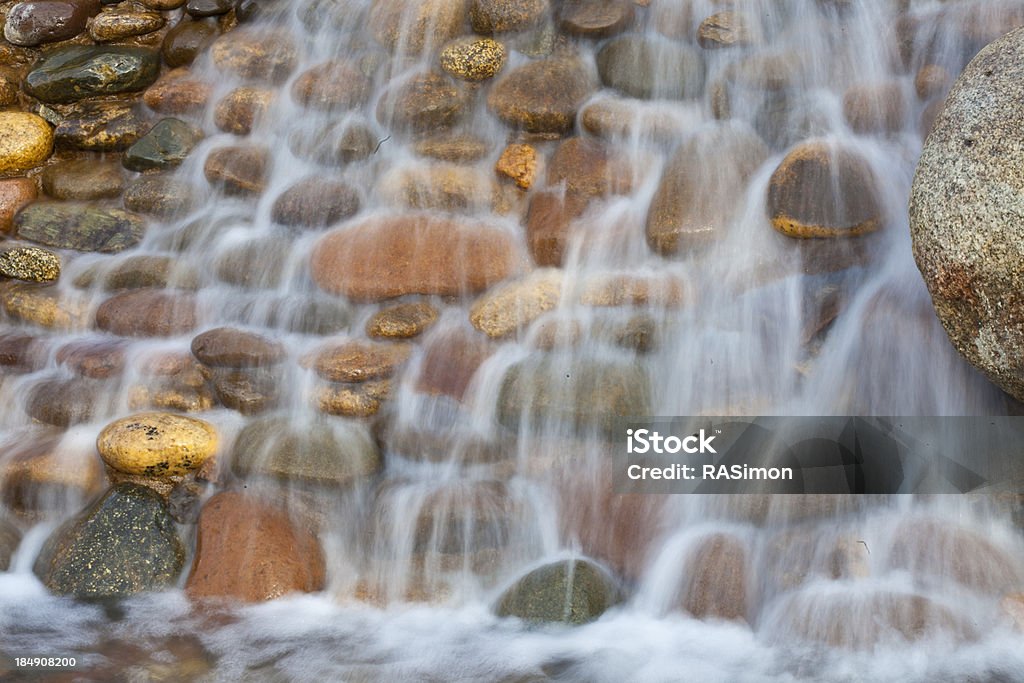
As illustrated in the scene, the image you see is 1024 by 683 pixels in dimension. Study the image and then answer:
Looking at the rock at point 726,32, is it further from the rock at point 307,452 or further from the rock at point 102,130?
the rock at point 102,130

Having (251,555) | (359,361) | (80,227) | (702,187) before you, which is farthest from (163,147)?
(702,187)

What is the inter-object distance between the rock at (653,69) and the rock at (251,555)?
10.9 ft

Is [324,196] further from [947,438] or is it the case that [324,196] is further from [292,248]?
[947,438]

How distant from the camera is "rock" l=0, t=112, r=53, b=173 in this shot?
22.8 ft

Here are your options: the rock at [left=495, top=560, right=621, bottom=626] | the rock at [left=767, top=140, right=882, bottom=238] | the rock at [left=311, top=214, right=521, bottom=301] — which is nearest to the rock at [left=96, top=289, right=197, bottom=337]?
the rock at [left=311, top=214, right=521, bottom=301]

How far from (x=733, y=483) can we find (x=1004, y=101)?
188 cm

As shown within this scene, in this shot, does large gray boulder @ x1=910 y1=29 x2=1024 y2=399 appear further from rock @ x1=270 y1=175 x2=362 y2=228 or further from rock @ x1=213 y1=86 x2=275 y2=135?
rock @ x1=213 y1=86 x2=275 y2=135

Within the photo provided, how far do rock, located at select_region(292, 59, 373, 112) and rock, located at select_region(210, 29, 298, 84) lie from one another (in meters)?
0.31

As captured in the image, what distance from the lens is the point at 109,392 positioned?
5.33 meters

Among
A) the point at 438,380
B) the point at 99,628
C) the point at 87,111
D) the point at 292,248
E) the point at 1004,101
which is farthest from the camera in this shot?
the point at 87,111

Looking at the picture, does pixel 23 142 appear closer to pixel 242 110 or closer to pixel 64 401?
pixel 242 110

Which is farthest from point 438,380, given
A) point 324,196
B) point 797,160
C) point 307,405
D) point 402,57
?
point 402,57

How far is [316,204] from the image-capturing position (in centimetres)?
605

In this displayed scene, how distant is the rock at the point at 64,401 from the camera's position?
209 inches
